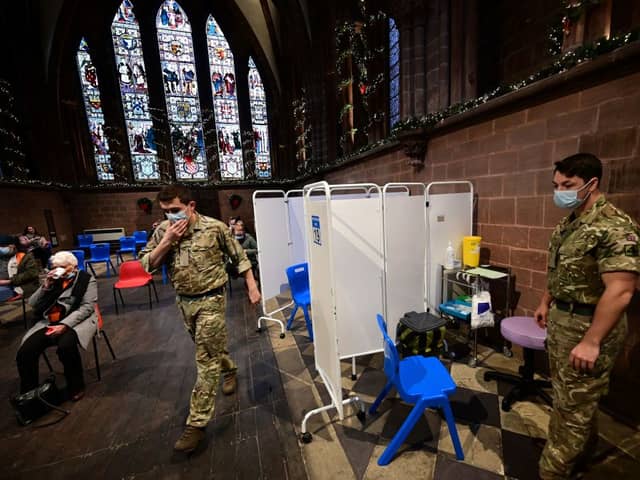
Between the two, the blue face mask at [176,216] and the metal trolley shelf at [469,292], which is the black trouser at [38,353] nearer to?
the blue face mask at [176,216]

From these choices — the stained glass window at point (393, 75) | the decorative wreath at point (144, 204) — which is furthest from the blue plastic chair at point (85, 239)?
the stained glass window at point (393, 75)

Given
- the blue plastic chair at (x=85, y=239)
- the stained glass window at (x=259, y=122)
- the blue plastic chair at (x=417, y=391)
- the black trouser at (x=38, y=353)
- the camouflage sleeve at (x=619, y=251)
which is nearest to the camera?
the camouflage sleeve at (x=619, y=251)

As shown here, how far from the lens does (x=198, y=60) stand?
10.6 metres

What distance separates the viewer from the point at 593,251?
48.4 inches

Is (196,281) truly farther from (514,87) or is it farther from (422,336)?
(514,87)

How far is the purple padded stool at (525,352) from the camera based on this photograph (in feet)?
6.23

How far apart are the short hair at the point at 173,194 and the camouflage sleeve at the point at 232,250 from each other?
32 cm

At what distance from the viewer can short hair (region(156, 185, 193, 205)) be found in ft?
5.79

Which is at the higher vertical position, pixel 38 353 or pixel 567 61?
pixel 567 61

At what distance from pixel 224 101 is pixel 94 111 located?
457 centimetres

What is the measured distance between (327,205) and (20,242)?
4678 millimetres

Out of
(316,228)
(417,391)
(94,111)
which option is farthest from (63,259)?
(94,111)

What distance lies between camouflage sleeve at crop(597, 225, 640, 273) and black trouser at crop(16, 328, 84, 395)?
11.6 ft

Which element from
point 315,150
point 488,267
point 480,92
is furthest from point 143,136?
point 488,267
